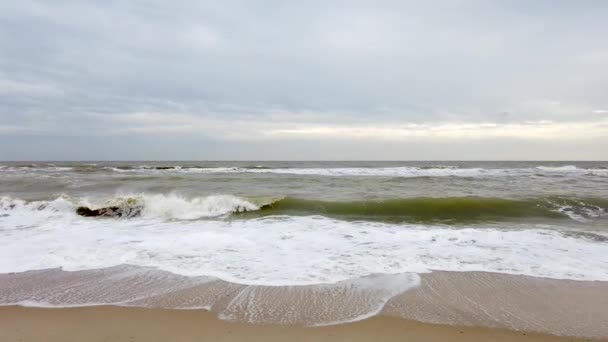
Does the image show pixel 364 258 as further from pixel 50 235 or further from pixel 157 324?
pixel 50 235

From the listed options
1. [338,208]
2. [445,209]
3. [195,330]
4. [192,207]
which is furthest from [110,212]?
[445,209]

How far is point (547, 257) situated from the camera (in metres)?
5.16

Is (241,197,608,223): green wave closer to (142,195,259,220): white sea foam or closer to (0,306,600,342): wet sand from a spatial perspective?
(142,195,259,220): white sea foam

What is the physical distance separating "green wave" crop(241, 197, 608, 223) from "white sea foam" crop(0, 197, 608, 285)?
58.0 inches

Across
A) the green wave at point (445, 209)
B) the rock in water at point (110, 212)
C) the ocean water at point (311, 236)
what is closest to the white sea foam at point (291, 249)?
the ocean water at point (311, 236)

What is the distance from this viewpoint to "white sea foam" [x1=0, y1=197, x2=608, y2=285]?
15.1ft

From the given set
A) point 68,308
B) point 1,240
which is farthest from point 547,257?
point 1,240

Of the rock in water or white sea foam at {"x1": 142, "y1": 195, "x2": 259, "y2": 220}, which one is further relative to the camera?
white sea foam at {"x1": 142, "y1": 195, "x2": 259, "y2": 220}

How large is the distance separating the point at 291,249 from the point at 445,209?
254 inches

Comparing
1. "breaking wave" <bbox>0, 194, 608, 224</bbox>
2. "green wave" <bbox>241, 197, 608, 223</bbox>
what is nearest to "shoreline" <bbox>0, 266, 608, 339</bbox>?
"breaking wave" <bbox>0, 194, 608, 224</bbox>

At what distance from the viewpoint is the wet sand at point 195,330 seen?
279 centimetres

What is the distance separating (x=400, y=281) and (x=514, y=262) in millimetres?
2015

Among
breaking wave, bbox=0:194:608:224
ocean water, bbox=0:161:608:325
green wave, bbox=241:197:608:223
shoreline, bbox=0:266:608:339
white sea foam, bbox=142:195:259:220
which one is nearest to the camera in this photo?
shoreline, bbox=0:266:608:339

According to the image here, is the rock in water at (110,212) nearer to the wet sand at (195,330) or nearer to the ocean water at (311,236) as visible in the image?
the ocean water at (311,236)
